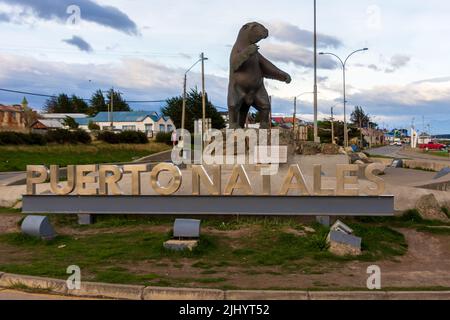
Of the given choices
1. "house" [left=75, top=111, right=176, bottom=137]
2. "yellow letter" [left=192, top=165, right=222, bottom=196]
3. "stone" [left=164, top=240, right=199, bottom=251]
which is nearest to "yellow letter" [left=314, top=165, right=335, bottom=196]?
"yellow letter" [left=192, top=165, right=222, bottom=196]

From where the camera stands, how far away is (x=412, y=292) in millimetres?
6668

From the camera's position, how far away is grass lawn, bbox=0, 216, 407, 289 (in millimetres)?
7668

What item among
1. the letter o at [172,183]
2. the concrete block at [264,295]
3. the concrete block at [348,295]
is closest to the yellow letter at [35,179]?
the letter o at [172,183]

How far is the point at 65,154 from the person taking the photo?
1566 inches

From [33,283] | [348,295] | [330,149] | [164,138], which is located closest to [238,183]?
[348,295]

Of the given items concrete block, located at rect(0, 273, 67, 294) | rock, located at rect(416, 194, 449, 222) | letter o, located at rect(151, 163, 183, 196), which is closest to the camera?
concrete block, located at rect(0, 273, 67, 294)

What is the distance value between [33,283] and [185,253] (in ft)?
9.07

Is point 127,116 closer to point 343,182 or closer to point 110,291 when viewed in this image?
point 343,182

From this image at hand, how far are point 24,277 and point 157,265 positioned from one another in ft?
6.78

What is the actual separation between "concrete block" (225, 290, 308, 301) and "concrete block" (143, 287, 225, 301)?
14 centimetres

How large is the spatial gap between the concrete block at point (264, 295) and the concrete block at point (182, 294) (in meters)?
0.14

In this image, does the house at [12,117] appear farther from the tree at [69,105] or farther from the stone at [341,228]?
the stone at [341,228]

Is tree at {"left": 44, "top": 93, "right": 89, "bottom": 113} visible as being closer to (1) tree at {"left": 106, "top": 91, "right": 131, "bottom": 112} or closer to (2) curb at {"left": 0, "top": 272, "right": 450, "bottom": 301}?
(1) tree at {"left": 106, "top": 91, "right": 131, "bottom": 112}
